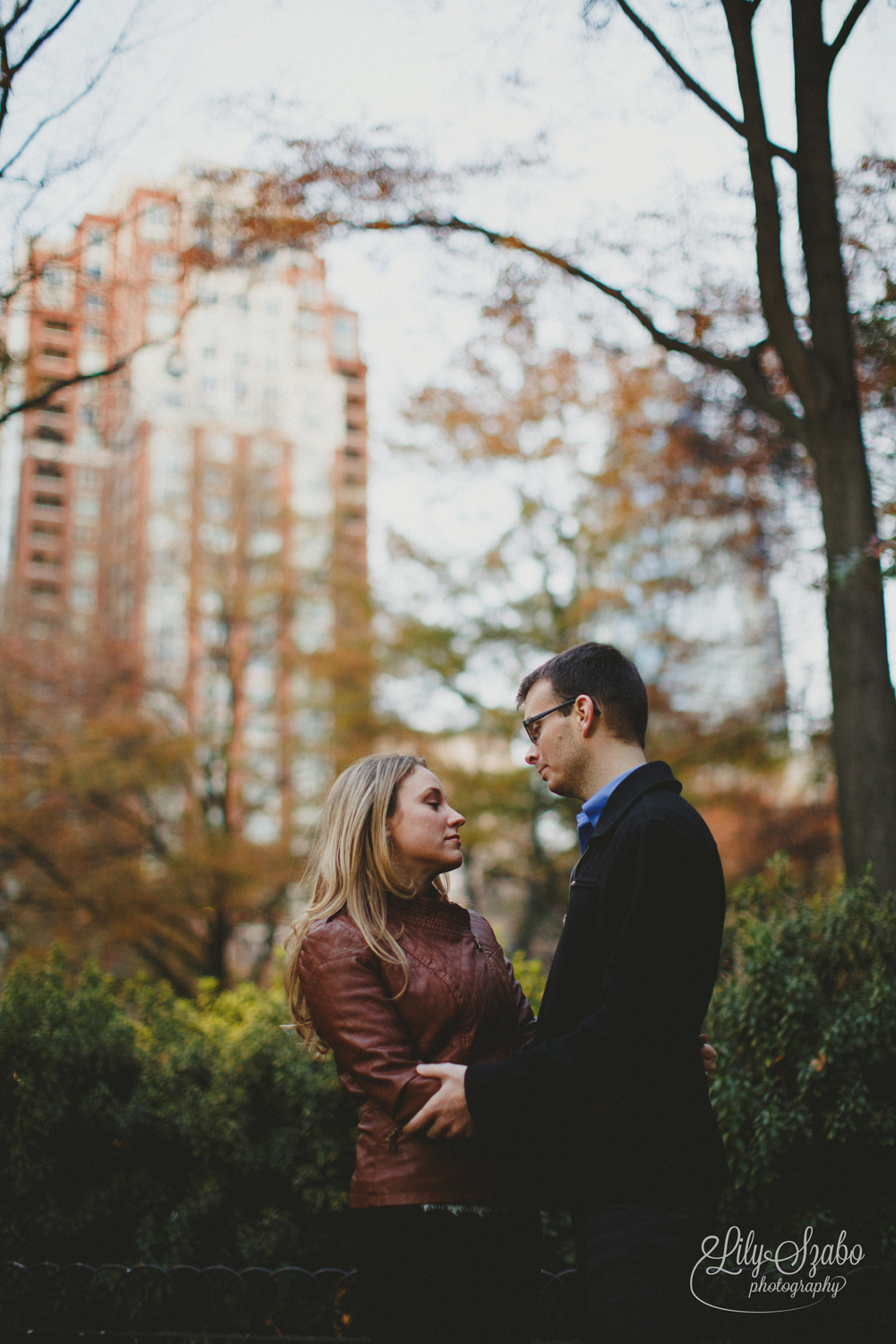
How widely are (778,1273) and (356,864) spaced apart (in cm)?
253

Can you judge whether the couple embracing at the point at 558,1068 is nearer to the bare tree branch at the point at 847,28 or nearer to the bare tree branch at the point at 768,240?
the bare tree branch at the point at 768,240

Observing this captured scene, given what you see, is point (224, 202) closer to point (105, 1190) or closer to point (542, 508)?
point (105, 1190)

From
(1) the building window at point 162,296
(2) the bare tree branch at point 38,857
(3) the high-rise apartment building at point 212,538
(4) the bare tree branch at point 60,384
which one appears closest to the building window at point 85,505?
(3) the high-rise apartment building at point 212,538

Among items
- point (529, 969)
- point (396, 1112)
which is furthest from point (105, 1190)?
point (396, 1112)

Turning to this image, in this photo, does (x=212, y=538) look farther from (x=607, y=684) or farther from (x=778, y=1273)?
(x=607, y=684)

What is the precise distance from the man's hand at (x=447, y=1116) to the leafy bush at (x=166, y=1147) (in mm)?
2375

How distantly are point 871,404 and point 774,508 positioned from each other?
347cm

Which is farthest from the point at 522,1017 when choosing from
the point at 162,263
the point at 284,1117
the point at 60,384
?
the point at 162,263

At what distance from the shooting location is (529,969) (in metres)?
5.04

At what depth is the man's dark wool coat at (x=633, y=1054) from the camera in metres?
2.14

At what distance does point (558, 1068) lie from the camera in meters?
2.15

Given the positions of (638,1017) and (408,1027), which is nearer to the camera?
(638,1017)

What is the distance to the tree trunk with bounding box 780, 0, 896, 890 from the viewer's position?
5.85 m

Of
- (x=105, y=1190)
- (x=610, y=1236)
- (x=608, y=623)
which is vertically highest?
(x=608, y=623)
